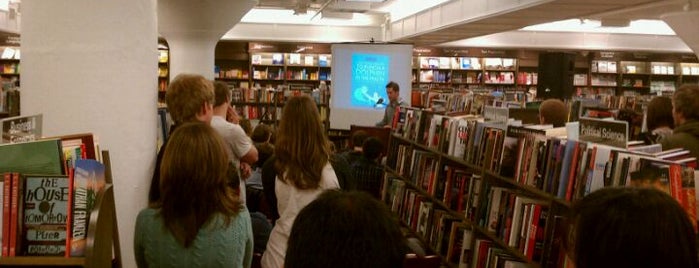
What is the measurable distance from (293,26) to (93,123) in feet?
50.7

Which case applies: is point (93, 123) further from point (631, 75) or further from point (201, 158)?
point (631, 75)

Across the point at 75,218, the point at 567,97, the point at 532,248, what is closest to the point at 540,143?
the point at 532,248

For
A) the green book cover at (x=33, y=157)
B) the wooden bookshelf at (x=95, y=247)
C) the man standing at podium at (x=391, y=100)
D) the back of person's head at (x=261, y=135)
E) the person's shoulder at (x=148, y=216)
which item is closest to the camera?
the wooden bookshelf at (x=95, y=247)

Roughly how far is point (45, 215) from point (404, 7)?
1546 cm

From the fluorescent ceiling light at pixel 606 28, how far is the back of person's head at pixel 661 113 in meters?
13.8

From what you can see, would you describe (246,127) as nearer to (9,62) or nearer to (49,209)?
(49,209)

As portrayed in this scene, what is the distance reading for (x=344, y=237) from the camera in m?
1.50

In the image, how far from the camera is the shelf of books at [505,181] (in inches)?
132

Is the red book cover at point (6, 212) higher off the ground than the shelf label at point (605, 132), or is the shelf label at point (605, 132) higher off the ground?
the shelf label at point (605, 132)

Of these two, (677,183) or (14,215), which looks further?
(677,183)

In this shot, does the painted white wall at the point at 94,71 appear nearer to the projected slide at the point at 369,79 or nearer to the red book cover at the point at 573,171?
the red book cover at the point at 573,171

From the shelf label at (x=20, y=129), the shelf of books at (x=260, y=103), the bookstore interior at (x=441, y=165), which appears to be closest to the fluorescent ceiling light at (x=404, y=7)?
the bookstore interior at (x=441, y=165)

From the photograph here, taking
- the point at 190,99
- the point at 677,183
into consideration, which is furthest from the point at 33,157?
the point at 677,183

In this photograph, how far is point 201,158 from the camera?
102 inches
